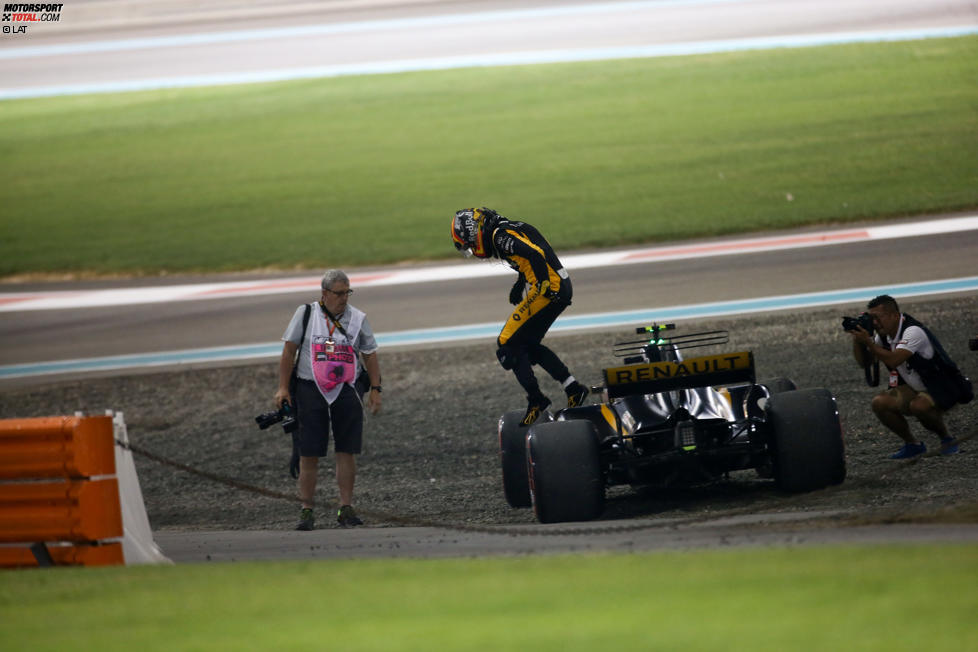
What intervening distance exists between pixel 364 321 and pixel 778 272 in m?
9.80

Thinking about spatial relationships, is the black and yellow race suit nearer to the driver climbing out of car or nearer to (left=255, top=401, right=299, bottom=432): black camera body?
the driver climbing out of car

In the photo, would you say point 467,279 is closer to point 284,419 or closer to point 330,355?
point 284,419

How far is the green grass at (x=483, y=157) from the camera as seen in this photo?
917 inches

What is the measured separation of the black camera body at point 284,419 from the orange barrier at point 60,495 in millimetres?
1790

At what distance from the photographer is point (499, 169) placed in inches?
1081

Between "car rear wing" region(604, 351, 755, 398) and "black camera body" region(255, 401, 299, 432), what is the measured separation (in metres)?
2.21

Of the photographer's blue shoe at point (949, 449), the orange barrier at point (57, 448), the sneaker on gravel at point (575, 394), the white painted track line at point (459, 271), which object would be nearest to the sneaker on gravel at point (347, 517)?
the sneaker on gravel at point (575, 394)

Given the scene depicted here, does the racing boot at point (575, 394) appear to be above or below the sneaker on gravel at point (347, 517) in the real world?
above

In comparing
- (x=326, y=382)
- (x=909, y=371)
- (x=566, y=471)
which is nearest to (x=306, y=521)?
(x=326, y=382)

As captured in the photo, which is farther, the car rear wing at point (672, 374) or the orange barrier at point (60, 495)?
the car rear wing at point (672, 374)

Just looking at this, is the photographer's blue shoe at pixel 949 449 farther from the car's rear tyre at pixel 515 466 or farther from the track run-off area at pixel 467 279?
the track run-off area at pixel 467 279

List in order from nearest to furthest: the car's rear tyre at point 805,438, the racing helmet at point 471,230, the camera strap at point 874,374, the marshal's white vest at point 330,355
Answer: the car's rear tyre at point 805,438 → the marshal's white vest at point 330,355 → the camera strap at point 874,374 → the racing helmet at point 471,230

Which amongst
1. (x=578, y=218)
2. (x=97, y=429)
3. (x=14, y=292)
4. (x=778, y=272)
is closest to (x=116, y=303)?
(x=14, y=292)

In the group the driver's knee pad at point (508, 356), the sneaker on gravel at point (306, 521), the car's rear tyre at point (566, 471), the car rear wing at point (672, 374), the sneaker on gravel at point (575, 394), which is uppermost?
the driver's knee pad at point (508, 356)
